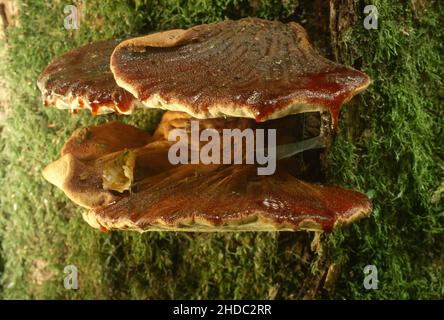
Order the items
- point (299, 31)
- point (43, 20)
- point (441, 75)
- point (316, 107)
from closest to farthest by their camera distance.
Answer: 1. point (316, 107)
2. point (299, 31)
3. point (441, 75)
4. point (43, 20)

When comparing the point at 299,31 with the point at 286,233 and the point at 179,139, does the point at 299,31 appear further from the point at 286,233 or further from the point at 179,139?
the point at 286,233

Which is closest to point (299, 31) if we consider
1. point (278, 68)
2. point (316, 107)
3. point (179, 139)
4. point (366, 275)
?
point (278, 68)
